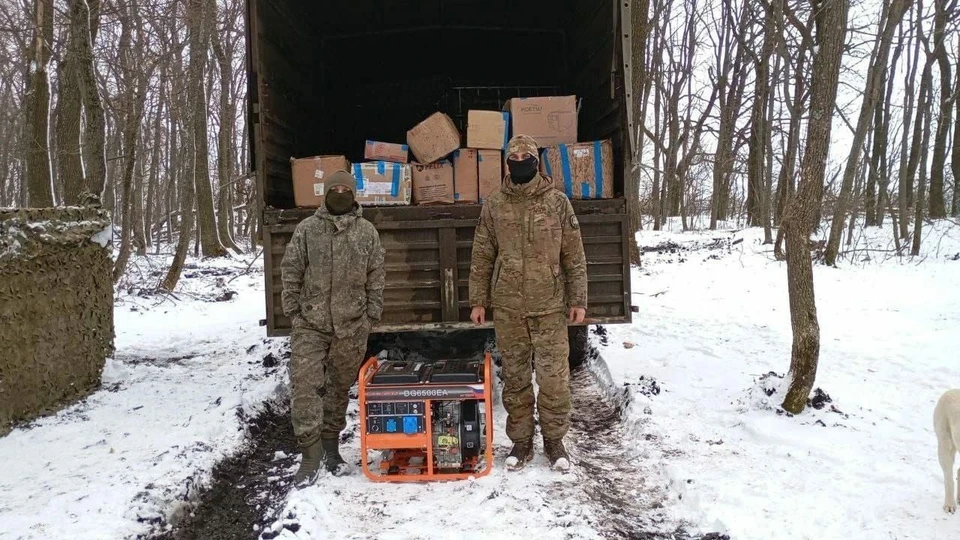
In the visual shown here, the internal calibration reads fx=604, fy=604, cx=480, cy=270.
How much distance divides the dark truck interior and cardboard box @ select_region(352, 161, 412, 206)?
2.42ft

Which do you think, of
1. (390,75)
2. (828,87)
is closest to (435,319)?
(828,87)

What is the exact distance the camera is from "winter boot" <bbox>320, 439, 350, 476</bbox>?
12.0 ft

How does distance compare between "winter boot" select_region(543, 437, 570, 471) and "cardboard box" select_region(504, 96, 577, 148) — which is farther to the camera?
"cardboard box" select_region(504, 96, 577, 148)

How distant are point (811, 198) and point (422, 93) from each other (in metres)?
4.54

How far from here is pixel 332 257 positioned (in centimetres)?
363

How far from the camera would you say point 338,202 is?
12.1ft

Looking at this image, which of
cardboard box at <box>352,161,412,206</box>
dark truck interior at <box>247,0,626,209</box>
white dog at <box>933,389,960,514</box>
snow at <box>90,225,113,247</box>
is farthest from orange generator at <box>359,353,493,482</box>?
snow at <box>90,225,113,247</box>

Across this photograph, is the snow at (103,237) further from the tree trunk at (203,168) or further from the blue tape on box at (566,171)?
the tree trunk at (203,168)

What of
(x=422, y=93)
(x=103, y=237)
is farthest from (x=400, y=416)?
(x=422, y=93)

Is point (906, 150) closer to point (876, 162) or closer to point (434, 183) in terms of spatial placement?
point (876, 162)

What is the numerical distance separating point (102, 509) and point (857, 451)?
13.8ft

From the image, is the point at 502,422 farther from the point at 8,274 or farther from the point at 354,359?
the point at 8,274

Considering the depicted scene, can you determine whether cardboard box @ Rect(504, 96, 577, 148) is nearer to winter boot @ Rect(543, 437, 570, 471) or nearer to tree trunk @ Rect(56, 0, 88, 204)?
winter boot @ Rect(543, 437, 570, 471)

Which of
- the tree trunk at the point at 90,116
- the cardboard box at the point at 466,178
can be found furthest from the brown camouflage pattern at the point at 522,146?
the tree trunk at the point at 90,116
